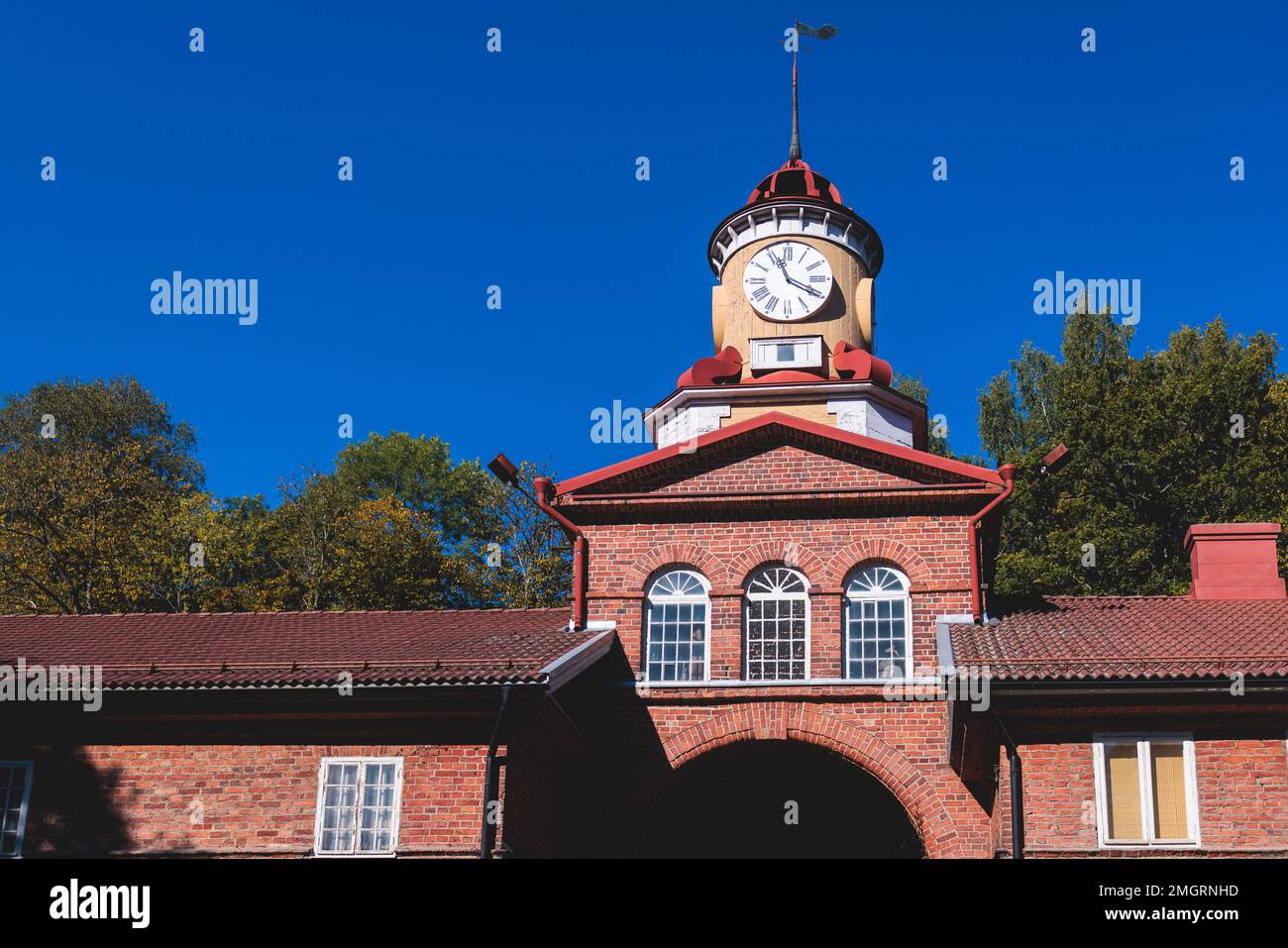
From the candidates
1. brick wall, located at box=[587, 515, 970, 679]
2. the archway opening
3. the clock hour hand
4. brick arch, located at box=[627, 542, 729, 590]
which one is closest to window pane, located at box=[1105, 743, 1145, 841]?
brick wall, located at box=[587, 515, 970, 679]

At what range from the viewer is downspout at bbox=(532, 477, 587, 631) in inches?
907

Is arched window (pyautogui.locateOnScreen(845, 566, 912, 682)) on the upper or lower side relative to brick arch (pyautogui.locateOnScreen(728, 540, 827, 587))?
lower

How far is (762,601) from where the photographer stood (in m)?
23.0

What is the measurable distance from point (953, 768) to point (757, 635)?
3617 millimetres

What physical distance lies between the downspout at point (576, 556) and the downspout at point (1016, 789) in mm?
7676

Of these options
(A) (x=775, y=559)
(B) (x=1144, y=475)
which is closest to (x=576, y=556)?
(A) (x=775, y=559)

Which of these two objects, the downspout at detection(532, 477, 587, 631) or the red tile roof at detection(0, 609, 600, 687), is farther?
the downspout at detection(532, 477, 587, 631)

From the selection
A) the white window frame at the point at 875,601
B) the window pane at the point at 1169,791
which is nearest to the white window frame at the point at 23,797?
the white window frame at the point at 875,601

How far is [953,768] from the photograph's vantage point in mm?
21125

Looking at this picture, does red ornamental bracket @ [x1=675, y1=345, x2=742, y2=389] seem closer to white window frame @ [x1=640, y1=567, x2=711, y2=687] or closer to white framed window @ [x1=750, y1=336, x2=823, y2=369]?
white framed window @ [x1=750, y1=336, x2=823, y2=369]

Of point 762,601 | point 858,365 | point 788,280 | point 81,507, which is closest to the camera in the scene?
point 762,601

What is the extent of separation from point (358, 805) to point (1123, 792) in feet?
30.2

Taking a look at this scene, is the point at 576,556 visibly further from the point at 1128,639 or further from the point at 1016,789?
the point at 1016,789

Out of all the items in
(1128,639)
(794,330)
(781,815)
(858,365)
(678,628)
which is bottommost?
(781,815)
